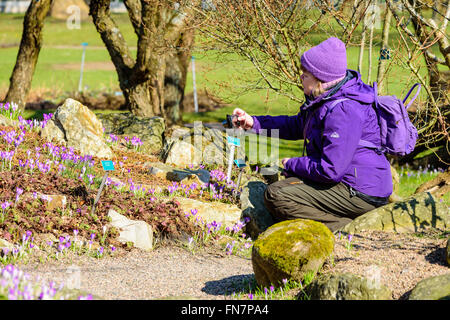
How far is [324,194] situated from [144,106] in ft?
19.3

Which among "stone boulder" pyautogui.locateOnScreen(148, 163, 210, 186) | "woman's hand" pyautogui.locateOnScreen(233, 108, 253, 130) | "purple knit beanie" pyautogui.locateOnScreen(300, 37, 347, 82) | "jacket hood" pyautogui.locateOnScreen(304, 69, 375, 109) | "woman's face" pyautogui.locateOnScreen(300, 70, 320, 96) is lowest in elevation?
"stone boulder" pyautogui.locateOnScreen(148, 163, 210, 186)

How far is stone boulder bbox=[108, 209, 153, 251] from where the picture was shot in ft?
17.9

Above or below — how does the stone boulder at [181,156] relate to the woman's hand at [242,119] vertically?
below

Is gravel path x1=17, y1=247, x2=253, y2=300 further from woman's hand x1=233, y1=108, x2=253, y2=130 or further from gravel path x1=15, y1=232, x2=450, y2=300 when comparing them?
woman's hand x1=233, y1=108, x2=253, y2=130

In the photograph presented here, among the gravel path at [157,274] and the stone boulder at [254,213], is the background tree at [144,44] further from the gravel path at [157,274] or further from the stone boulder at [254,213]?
the gravel path at [157,274]

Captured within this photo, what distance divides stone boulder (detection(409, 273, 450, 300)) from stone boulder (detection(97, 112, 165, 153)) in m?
5.91

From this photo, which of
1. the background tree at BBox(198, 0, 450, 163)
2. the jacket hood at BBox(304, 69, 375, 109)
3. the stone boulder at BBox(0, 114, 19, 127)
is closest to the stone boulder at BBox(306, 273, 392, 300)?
the jacket hood at BBox(304, 69, 375, 109)

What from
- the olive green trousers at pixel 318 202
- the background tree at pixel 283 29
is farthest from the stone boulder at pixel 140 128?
the olive green trousers at pixel 318 202

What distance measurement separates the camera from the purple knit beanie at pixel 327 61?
5.22m

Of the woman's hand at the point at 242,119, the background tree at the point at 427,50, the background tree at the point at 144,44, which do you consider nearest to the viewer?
the background tree at the point at 427,50

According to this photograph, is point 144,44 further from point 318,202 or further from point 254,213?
point 318,202

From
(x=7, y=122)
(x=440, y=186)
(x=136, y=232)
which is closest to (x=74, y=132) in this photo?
(x=7, y=122)

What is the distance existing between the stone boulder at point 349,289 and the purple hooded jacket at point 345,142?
1.68m
